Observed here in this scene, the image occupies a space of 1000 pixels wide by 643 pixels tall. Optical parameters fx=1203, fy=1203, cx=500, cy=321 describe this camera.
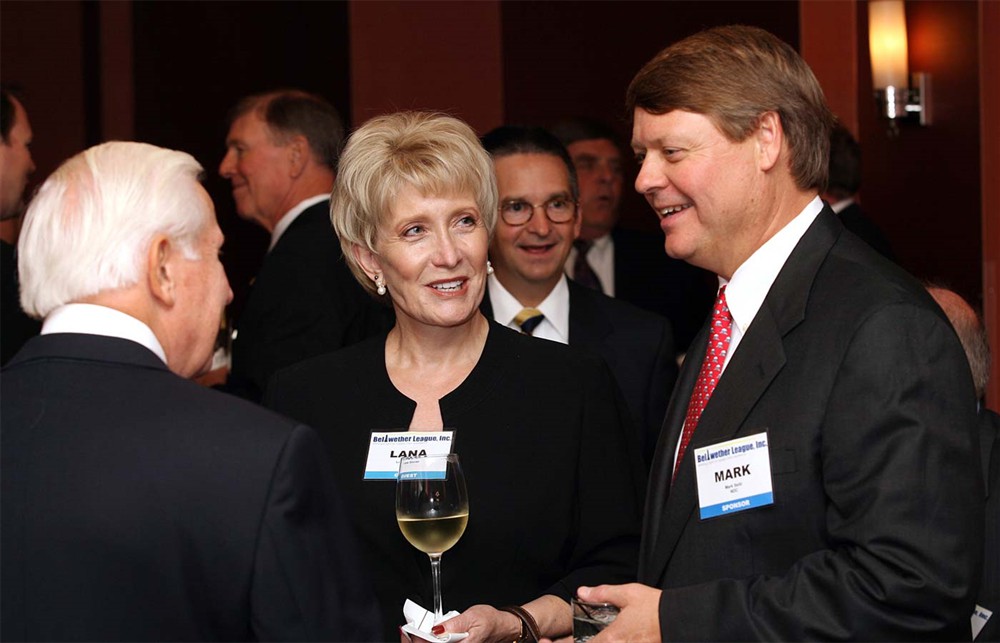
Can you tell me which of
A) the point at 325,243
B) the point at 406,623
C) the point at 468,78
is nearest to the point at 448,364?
the point at 406,623

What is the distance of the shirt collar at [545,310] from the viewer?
3.42m

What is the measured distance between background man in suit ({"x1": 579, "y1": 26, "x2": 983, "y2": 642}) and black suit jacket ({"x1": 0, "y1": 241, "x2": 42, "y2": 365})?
7.29 feet

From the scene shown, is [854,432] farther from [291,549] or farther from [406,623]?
[406,623]

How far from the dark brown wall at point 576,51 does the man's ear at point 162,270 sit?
483cm

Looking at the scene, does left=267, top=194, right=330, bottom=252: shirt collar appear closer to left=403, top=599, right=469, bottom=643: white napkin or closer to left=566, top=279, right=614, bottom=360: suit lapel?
left=566, top=279, right=614, bottom=360: suit lapel

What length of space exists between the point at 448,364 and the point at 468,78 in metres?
3.98

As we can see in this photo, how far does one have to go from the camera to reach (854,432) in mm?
1725

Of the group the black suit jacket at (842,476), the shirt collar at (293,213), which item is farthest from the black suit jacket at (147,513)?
the shirt collar at (293,213)

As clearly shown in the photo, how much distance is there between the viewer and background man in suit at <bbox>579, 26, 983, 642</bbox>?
1695mm

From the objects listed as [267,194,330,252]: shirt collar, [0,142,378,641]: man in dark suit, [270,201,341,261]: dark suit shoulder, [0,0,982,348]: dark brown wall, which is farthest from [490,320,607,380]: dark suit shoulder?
[0,0,982,348]: dark brown wall

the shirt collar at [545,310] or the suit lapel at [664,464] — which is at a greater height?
the shirt collar at [545,310]

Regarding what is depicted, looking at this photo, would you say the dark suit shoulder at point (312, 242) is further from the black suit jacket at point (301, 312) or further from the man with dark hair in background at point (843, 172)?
the man with dark hair in background at point (843, 172)

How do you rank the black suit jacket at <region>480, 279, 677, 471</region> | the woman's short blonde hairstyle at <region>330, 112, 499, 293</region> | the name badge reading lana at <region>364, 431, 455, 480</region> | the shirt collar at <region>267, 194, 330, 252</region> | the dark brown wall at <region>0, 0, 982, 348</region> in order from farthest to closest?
the dark brown wall at <region>0, 0, 982, 348</region> → the shirt collar at <region>267, 194, 330, 252</region> → the black suit jacket at <region>480, 279, 677, 471</region> → the woman's short blonde hairstyle at <region>330, 112, 499, 293</region> → the name badge reading lana at <region>364, 431, 455, 480</region>

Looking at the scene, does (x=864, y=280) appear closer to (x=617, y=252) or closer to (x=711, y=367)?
(x=711, y=367)
